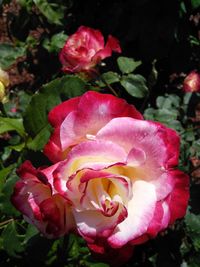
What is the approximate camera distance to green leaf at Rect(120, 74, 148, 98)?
1470mm

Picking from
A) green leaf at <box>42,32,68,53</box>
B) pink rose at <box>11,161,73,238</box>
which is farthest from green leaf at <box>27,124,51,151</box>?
green leaf at <box>42,32,68,53</box>

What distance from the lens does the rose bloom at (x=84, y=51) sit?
1.35 meters

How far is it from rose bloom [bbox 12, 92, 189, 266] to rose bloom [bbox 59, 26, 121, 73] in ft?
1.87

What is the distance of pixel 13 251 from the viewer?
122 cm

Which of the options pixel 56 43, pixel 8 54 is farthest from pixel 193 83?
pixel 8 54

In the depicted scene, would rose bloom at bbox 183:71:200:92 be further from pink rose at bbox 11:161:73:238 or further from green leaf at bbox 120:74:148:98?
pink rose at bbox 11:161:73:238

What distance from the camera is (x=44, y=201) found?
784mm

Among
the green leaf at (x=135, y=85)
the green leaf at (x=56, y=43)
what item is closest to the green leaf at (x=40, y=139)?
the green leaf at (x=135, y=85)

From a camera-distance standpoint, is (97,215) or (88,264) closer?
(97,215)

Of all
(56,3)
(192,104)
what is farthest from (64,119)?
(56,3)

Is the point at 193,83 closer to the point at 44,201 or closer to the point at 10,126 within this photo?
the point at 10,126

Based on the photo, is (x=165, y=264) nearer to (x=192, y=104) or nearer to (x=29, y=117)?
(x=192, y=104)

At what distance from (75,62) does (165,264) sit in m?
0.68

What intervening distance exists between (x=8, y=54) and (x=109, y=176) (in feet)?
3.96
